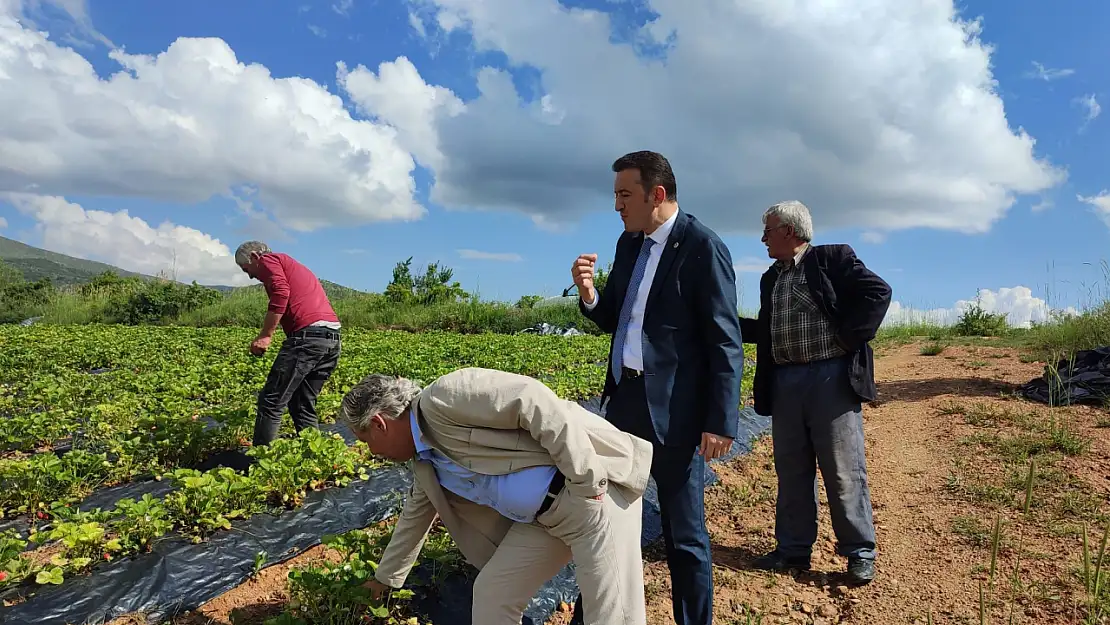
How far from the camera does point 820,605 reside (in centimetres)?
292

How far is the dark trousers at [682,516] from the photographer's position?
7.25 ft

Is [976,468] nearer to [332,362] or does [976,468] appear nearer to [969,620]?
[969,620]

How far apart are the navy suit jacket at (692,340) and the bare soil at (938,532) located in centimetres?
86

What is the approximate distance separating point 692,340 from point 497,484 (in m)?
0.88

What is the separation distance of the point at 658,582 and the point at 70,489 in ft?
11.6

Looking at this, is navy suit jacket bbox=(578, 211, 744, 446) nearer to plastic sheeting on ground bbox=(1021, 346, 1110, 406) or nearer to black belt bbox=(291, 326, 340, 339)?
black belt bbox=(291, 326, 340, 339)

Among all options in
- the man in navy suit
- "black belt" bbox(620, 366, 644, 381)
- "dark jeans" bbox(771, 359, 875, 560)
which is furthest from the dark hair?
"dark jeans" bbox(771, 359, 875, 560)

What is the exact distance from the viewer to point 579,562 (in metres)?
1.88

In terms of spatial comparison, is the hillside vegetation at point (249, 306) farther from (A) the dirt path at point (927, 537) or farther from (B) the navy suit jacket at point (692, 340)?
(B) the navy suit jacket at point (692, 340)

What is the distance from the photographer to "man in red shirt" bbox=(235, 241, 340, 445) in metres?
4.18

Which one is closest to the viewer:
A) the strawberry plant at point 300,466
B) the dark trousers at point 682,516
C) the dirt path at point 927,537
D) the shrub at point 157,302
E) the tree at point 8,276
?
the dark trousers at point 682,516

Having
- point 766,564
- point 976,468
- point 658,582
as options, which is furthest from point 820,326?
point 976,468

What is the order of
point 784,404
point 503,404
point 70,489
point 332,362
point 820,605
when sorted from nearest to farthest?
1. point 503,404
2. point 820,605
3. point 784,404
4. point 70,489
5. point 332,362

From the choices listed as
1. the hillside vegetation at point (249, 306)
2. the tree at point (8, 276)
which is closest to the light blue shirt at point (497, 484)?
the hillside vegetation at point (249, 306)
